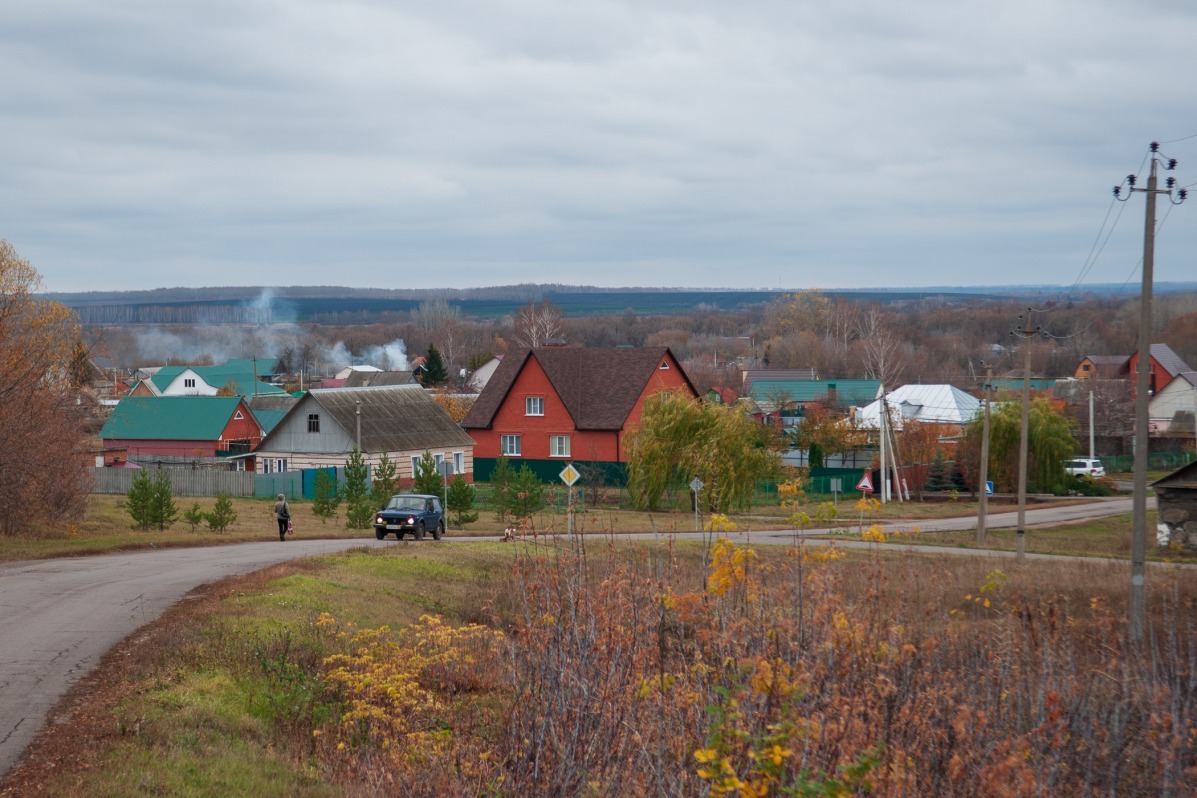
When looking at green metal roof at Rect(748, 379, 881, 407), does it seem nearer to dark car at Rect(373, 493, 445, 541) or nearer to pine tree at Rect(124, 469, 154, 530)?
dark car at Rect(373, 493, 445, 541)

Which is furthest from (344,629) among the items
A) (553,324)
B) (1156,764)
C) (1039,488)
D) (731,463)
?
(553,324)

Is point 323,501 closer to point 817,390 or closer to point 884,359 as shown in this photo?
point 817,390

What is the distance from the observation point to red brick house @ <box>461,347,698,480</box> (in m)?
59.6

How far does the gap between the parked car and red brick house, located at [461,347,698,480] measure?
23.3m

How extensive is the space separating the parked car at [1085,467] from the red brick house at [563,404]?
23.3m

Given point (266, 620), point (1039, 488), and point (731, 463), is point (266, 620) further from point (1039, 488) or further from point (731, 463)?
point (1039, 488)

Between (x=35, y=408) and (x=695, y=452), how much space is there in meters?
26.4

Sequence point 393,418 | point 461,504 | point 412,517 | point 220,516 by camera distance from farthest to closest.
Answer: point 393,418, point 461,504, point 220,516, point 412,517

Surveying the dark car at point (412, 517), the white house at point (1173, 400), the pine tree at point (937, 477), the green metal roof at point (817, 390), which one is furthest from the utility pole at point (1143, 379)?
the white house at point (1173, 400)

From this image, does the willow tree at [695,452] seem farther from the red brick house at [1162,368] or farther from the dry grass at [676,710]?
the red brick house at [1162,368]

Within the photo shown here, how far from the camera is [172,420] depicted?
69.6m

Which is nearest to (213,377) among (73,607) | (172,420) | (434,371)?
(434,371)

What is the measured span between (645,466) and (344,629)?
112 feet

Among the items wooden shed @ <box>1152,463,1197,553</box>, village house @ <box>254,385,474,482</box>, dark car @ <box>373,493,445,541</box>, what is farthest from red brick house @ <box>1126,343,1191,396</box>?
dark car @ <box>373,493,445,541</box>
